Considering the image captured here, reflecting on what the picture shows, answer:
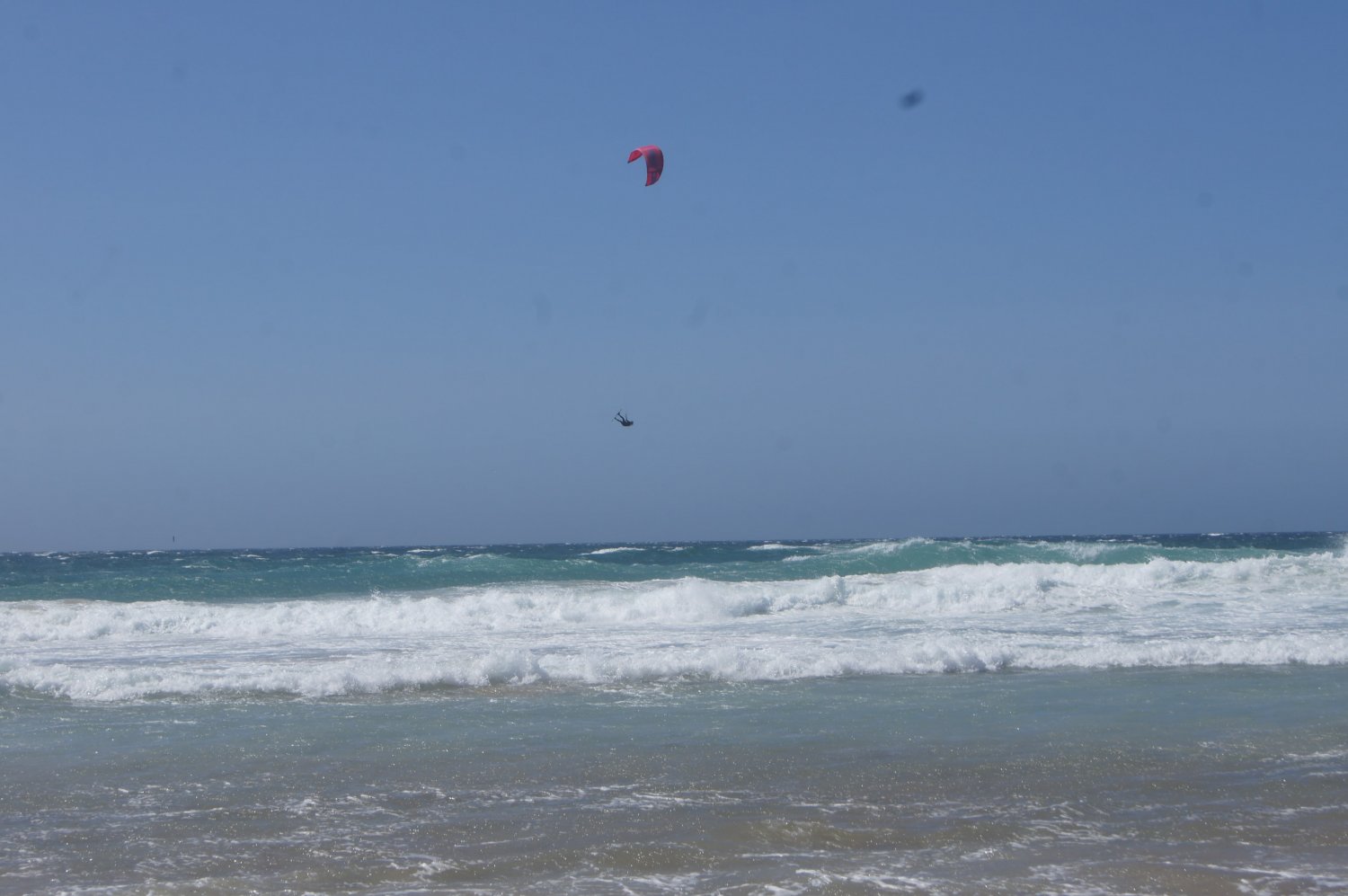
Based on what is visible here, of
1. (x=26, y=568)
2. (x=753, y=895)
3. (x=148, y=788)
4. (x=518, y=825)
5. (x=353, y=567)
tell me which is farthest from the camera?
(x=26, y=568)

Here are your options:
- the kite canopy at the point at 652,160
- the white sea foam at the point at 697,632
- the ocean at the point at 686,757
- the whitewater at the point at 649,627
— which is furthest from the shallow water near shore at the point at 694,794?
the kite canopy at the point at 652,160

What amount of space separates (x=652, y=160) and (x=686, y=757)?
43.6ft

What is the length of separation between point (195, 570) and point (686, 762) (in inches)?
1253

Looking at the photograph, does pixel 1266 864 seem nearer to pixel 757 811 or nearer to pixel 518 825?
pixel 757 811

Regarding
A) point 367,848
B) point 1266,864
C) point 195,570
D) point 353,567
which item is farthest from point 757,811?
point 195,570

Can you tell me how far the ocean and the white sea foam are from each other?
0.33ft

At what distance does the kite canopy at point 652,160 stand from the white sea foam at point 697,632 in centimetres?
772

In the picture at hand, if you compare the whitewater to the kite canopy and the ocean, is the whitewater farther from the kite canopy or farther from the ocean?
the kite canopy

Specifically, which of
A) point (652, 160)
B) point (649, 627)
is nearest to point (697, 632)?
point (649, 627)

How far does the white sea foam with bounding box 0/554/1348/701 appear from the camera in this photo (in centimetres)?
1309

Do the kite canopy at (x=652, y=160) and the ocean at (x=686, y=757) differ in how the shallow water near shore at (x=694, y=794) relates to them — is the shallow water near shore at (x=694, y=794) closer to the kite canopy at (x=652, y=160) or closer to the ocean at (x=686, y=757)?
the ocean at (x=686, y=757)

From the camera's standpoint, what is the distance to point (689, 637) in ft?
55.2

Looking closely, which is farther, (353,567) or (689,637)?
(353,567)

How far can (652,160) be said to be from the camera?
19.8 m
